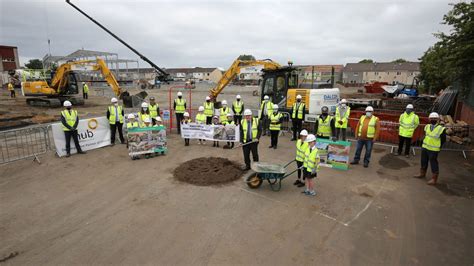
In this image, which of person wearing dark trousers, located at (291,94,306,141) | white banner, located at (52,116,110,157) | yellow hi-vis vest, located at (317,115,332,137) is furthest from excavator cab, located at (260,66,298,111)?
white banner, located at (52,116,110,157)

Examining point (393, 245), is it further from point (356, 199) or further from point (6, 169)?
point (6, 169)

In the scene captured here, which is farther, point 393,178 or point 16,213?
point 393,178

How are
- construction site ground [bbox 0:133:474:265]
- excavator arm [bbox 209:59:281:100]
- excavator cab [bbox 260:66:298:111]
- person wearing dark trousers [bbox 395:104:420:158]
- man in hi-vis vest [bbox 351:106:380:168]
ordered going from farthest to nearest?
excavator arm [bbox 209:59:281:100] < excavator cab [bbox 260:66:298:111] < person wearing dark trousers [bbox 395:104:420:158] < man in hi-vis vest [bbox 351:106:380:168] < construction site ground [bbox 0:133:474:265]

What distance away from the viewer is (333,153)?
859 centimetres

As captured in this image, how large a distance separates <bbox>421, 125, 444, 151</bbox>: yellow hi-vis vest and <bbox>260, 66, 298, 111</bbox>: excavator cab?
719 centimetres

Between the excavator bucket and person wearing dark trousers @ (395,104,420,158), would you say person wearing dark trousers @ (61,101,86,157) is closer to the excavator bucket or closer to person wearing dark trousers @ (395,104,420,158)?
the excavator bucket

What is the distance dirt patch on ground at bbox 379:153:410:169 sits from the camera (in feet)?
29.6

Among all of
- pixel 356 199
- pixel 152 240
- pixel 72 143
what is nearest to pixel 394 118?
pixel 356 199

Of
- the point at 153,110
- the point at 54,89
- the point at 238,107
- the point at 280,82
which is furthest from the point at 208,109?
the point at 54,89

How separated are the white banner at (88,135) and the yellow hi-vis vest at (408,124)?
38.1 ft

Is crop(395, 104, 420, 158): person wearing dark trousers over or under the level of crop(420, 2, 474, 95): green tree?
under

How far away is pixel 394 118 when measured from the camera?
1211 centimetres

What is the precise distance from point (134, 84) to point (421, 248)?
49.3m

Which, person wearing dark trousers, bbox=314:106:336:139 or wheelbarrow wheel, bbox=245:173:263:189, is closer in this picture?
wheelbarrow wheel, bbox=245:173:263:189
